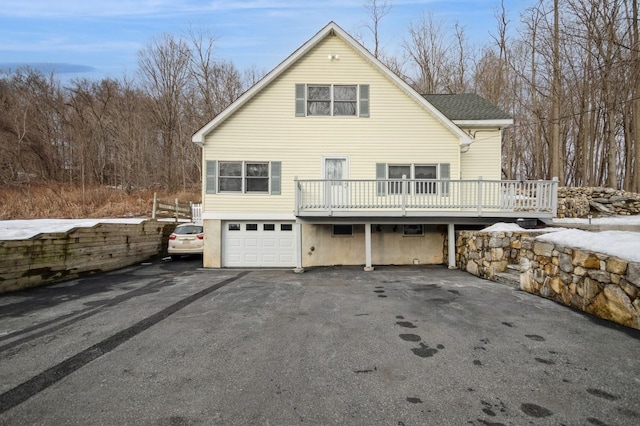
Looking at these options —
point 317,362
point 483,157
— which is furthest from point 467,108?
point 317,362

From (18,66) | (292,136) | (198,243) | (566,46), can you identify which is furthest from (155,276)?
(18,66)

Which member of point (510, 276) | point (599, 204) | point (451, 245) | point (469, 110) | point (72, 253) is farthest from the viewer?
point (599, 204)

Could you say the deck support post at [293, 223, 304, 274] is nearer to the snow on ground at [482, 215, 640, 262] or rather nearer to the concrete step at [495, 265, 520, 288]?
the concrete step at [495, 265, 520, 288]

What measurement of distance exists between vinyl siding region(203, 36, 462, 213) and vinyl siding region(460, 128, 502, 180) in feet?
4.83

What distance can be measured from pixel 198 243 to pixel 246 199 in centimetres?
331

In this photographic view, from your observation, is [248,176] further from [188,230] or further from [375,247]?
[375,247]

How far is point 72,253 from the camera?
906 centimetres

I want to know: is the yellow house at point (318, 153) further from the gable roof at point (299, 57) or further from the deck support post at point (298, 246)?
the deck support post at point (298, 246)

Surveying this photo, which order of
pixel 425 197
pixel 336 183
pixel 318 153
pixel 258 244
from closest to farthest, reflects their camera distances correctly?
pixel 425 197
pixel 336 183
pixel 318 153
pixel 258 244

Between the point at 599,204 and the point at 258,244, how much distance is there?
14124mm

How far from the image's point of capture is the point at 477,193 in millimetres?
10109

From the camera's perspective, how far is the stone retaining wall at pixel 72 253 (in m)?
7.27

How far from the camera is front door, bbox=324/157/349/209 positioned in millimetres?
9891

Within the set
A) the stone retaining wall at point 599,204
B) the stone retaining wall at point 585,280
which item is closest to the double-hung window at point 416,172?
the stone retaining wall at point 585,280
